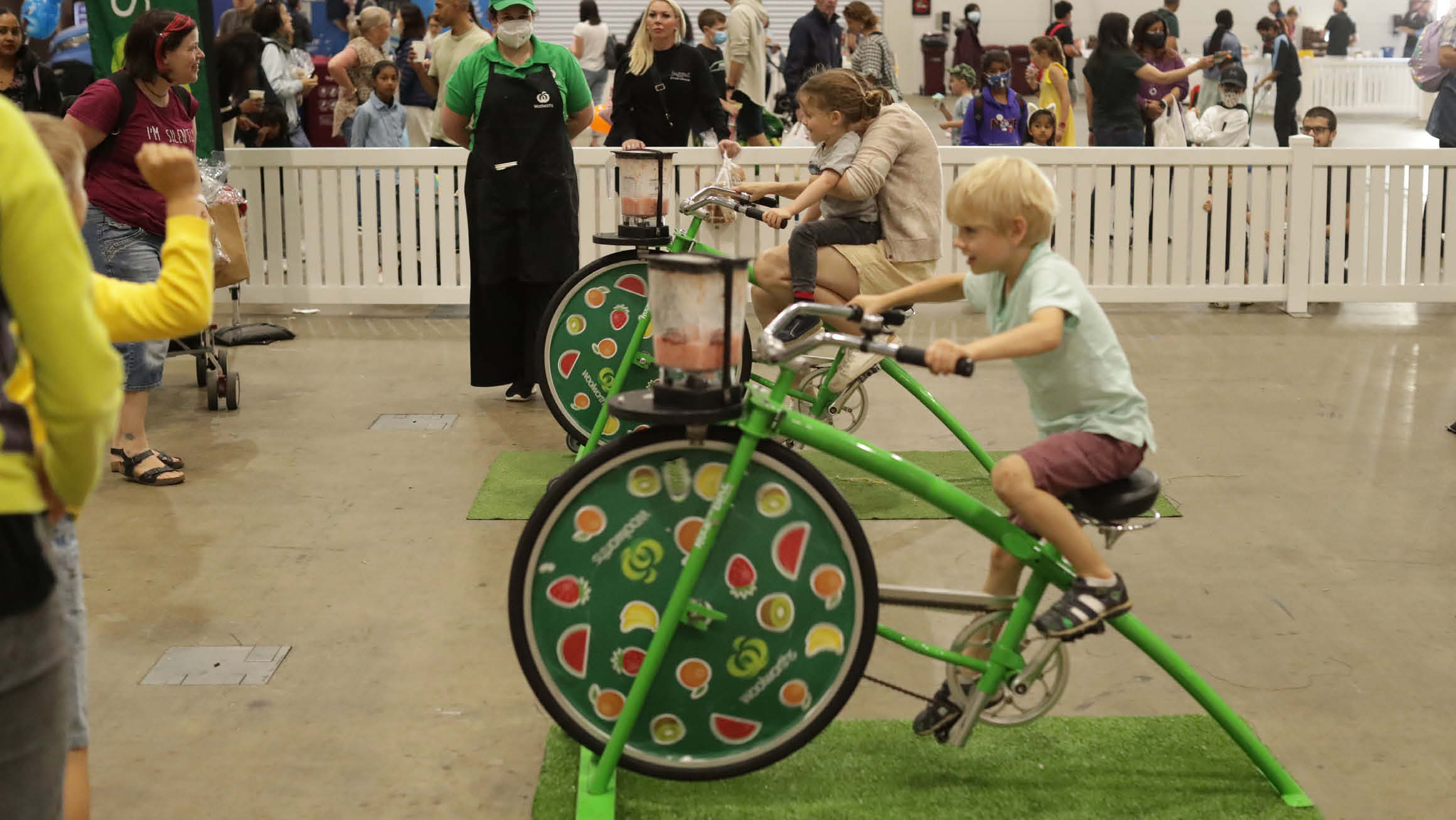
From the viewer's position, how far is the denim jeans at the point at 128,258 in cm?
581

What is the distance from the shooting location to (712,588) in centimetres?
299

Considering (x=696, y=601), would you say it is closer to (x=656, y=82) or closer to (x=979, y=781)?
(x=979, y=781)

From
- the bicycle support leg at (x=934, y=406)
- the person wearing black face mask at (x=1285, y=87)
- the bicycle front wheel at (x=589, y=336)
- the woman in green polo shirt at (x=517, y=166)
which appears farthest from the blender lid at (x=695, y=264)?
the person wearing black face mask at (x=1285, y=87)

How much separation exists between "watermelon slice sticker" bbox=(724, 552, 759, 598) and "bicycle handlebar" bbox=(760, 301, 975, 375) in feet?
1.30

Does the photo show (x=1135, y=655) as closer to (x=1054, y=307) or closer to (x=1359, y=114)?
(x=1054, y=307)

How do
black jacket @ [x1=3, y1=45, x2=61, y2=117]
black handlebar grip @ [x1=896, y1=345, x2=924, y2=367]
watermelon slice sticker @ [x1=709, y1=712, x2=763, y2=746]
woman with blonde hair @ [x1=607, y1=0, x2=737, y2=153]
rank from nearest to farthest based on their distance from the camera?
black handlebar grip @ [x1=896, y1=345, x2=924, y2=367] < watermelon slice sticker @ [x1=709, y1=712, x2=763, y2=746] < black jacket @ [x1=3, y1=45, x2=61, y2=117] < woman with blonde hair @ [x1=607, y1=0, x2=737, y2=153]

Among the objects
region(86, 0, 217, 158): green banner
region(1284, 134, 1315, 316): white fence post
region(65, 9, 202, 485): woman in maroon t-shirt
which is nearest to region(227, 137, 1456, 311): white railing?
region(1284, 134, 1315, 316): white fence post

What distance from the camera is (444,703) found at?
150 inches

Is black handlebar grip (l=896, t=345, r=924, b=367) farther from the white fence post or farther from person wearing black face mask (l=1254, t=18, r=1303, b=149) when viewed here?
person wearing black face mask (l=1254, t=18, r=1303, b=149)

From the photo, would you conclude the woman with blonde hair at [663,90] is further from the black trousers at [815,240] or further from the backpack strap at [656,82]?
the black trousers at [815,240]

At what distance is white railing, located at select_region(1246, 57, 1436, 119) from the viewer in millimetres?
29203

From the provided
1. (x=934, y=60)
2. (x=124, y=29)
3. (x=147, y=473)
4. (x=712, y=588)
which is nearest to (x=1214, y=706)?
(x=712, y=588)

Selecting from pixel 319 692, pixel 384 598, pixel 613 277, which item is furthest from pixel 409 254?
pixel 319 692

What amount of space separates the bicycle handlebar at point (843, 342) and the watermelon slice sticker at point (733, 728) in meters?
0.72
